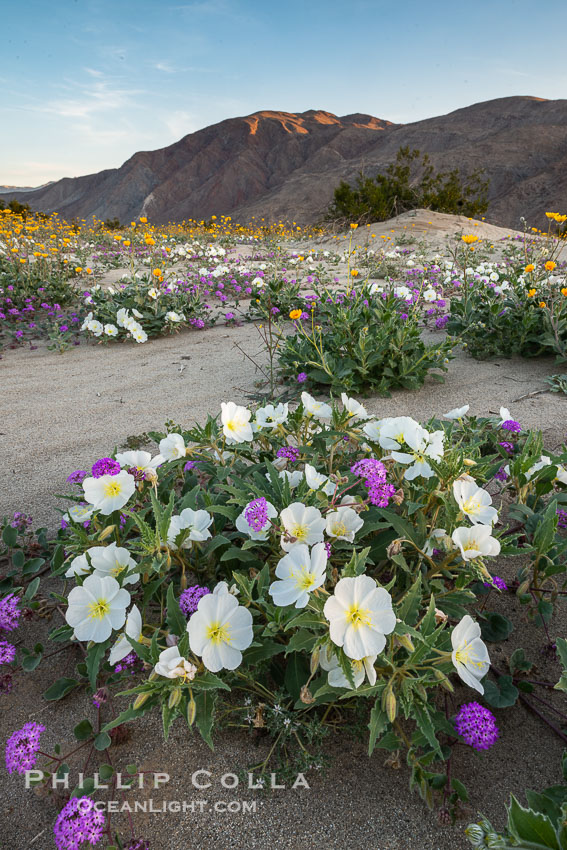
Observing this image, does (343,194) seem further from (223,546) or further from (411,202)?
(223,546)

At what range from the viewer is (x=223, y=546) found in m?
1.68

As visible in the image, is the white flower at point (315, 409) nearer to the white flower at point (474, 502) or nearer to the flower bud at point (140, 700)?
the white flower at point (474, 502)

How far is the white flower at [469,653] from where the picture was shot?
1192 mm

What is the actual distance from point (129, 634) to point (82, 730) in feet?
1.39

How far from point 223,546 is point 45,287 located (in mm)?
6043

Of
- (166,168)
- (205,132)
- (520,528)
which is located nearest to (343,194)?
(520,528)

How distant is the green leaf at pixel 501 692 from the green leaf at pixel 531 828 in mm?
523

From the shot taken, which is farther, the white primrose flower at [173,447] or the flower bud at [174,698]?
the white primrose flower at [173,447]

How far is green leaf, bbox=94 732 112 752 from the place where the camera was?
1.32 m

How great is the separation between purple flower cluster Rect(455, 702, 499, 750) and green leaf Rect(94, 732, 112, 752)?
2.96ft

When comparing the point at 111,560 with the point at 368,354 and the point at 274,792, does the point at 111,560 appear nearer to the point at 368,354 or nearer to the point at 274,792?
the point at 274,792

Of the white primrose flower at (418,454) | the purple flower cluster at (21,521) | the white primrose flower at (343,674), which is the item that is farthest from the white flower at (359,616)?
the purple flower cluster at (21,521)

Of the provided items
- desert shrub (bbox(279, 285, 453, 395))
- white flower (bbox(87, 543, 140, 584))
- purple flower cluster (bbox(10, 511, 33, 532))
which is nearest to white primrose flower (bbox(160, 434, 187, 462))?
white flower (bbox(87, 543, 140, 584))

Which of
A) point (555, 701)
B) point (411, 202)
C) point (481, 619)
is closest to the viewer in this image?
point (555, 701)
